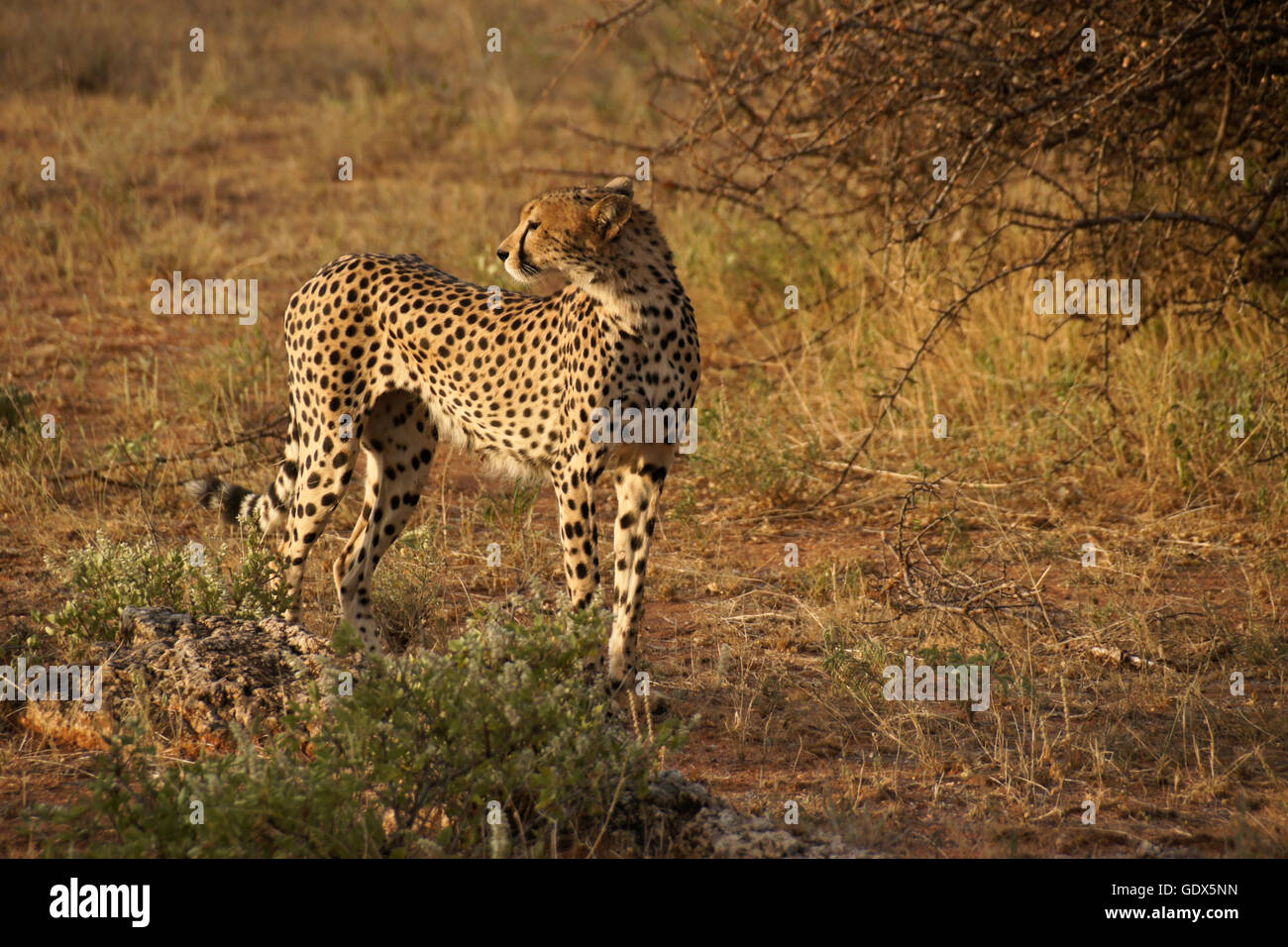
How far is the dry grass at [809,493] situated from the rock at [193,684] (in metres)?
0.19

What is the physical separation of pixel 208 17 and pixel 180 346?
28.4 ft

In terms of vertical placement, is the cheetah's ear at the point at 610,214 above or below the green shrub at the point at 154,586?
above

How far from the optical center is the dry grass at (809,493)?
3703 mm

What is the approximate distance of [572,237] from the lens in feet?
13.1

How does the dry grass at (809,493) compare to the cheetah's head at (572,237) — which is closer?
the dry grass at (809,493)

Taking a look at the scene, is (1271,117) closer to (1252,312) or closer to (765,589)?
(1252,312)

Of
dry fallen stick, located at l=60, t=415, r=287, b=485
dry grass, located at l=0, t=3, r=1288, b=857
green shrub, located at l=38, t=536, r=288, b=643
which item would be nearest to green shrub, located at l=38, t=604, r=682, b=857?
dry grass, located at l=0, t=3, r=1288, b=857

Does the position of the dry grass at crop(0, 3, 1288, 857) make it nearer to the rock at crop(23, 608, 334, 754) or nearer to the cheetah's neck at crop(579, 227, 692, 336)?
the rock at crop(23, 608, 334, 754)

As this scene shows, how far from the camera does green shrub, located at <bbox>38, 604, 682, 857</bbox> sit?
9.23ft

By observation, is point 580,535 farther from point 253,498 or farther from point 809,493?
point 809,493

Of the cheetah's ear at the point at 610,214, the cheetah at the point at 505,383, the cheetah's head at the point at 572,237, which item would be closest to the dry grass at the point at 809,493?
the cheetah at the point at 505,383

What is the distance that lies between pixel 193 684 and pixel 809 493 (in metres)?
3.12

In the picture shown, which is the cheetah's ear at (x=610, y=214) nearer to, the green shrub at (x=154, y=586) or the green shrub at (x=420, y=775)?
the green shrub at (x=420, y=775)
